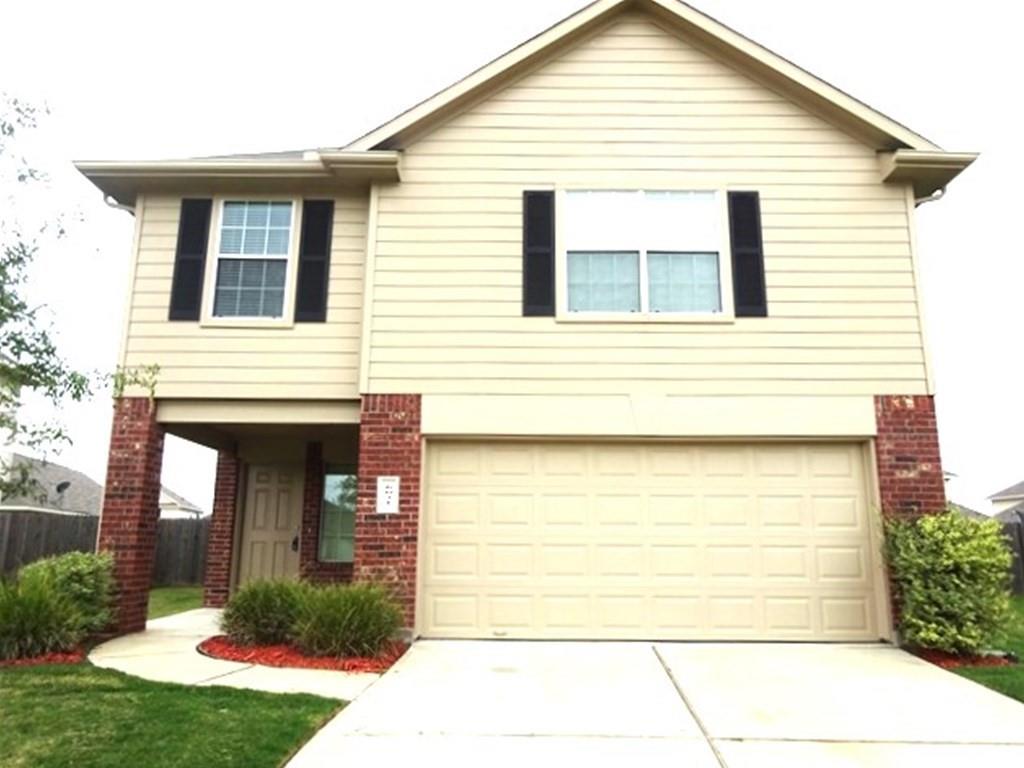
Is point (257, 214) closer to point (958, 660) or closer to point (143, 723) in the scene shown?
point (143, 723)

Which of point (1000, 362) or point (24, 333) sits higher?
point (1000, 362)

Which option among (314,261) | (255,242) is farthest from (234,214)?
(314,261)

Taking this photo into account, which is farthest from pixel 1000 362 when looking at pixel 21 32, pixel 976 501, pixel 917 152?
pixel 21 32

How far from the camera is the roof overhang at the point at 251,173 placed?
864 centimetres

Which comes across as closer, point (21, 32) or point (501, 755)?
point (501, 755)

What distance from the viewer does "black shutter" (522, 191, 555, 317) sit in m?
8.56

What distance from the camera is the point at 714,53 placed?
917 centimetres

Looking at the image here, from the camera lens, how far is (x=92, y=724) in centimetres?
482

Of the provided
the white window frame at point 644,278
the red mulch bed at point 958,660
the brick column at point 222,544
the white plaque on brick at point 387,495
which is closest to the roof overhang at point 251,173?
the white window frame at point 644,278

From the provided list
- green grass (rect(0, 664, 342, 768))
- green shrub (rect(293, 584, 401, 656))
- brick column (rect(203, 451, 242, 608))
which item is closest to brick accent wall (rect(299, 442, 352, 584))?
brick column (rect(203, 451, 242, 608))

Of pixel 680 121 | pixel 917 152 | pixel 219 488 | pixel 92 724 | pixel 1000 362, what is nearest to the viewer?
pixel 92 724

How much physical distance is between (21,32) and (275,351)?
3902 millimetres

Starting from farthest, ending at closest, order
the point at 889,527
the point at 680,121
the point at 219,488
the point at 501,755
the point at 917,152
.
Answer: the point at 219,488 < the point at 680,121 < the point at 917,152 < the point at 889,527 < the point at 501,755

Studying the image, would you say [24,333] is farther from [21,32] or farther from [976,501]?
[976,501]
